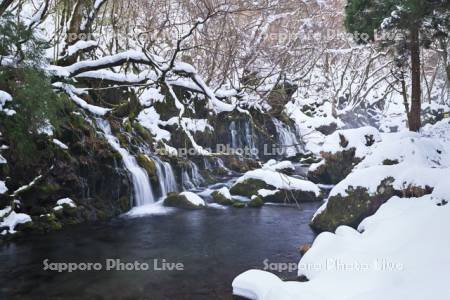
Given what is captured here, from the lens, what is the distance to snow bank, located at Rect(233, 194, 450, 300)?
466 cm

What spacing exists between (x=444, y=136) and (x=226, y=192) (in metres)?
6.57

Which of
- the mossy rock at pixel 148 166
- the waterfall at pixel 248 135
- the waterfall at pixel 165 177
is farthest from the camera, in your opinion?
the waterfall at pixel 248 135

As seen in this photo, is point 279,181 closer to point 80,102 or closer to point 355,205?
point 355,205

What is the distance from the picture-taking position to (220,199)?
40.3ft

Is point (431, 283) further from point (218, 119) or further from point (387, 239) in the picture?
point (218, 119)

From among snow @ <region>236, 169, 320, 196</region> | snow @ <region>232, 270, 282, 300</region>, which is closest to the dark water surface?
snow @ <region>232, 270, 282, 300</region>

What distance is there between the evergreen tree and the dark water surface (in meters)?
4.58

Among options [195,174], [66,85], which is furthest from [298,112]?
[66,85]

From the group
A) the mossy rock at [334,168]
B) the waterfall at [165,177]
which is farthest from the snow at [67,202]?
the mossy rock at [334,168]

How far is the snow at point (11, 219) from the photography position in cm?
841

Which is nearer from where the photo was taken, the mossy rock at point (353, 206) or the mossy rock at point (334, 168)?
the mossy rock at point (353, 206)

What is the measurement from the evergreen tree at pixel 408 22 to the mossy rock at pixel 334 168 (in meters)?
3.17

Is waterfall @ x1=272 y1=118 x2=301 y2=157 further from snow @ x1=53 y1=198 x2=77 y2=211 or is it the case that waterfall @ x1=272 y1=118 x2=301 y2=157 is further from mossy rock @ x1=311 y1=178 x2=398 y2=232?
snow @ x1=53 y1=198 x2=77 y2=211

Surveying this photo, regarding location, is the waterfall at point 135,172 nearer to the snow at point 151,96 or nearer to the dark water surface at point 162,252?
the dark water surface at point 162,252
